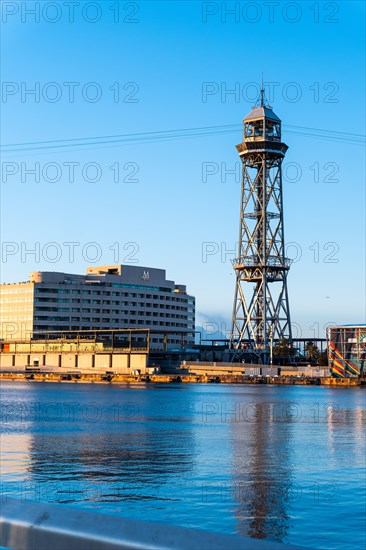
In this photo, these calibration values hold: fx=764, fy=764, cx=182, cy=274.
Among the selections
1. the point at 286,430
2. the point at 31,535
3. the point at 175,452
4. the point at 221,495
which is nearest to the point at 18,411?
the point at 286,430

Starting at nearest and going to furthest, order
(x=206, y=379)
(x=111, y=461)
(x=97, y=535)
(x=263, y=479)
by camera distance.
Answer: (x=97, y=535), (x=263, y=479), (x=111, y=461), (x=206, y=379)

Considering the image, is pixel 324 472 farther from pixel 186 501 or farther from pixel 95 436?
pixel 95 436

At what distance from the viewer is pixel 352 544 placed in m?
24.3

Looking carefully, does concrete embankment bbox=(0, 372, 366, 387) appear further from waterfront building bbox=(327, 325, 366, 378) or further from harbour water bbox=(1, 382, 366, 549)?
harbour water bbox=(1, 382, 366, 549)

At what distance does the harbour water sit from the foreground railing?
21914 mm

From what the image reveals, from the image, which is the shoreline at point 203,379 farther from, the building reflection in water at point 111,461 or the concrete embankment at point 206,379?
the building reflection in water at point 111,461

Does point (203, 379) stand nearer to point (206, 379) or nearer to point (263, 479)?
point (206, 379)

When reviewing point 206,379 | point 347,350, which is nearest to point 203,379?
point 206,379

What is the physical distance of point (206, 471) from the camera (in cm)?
3966

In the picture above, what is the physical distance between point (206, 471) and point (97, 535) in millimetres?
37814

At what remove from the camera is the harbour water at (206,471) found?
2750 centimetres

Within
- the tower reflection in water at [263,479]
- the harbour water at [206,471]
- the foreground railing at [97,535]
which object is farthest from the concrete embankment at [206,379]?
the foreground railing at [97,535]

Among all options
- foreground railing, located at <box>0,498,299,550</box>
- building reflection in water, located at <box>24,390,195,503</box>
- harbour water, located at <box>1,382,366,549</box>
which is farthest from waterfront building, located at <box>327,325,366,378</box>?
foreground railing, located at <box>0,498,299,550</box>

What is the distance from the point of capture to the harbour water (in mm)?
27500
